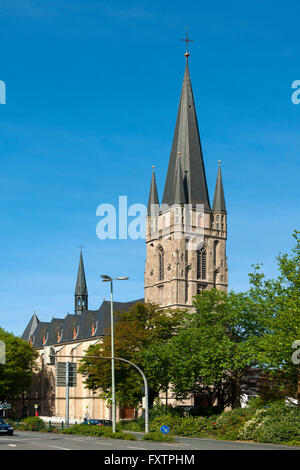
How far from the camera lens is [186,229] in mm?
99562

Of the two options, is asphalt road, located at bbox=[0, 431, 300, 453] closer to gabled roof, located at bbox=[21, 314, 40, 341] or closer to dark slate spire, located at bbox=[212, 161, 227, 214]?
dark slate spire, located at bbox=[212, 161, 227, 214]

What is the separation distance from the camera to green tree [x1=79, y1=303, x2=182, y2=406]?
203 ft

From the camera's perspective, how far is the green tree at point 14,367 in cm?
9312

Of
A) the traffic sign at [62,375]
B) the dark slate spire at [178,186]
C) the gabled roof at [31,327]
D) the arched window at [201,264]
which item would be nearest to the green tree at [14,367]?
the arched window at [201,264]

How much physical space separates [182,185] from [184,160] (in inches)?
165

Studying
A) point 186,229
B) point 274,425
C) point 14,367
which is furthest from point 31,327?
point 274,425

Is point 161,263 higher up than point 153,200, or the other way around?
point 153,200

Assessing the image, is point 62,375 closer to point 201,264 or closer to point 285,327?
point 285,327

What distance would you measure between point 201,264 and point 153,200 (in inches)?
532

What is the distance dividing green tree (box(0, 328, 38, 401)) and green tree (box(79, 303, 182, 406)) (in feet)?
87.4

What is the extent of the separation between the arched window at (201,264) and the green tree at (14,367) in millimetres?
27258

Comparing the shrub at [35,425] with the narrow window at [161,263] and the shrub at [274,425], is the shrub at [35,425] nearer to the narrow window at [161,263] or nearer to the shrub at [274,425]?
the shrub at [274,425]

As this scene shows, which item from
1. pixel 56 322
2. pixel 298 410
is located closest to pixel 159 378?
pixel 298 410
